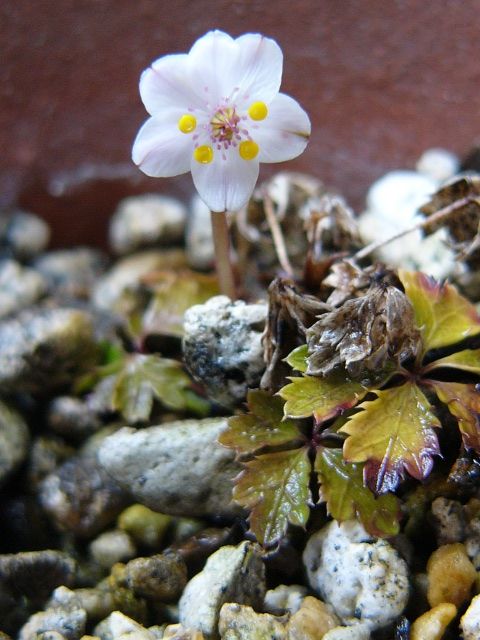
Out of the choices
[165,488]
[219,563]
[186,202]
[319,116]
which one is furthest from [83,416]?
[319,116]

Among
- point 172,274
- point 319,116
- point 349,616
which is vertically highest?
point 319,116

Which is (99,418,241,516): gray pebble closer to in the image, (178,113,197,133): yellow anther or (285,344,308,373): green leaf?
(285,344,308,373): green leaf

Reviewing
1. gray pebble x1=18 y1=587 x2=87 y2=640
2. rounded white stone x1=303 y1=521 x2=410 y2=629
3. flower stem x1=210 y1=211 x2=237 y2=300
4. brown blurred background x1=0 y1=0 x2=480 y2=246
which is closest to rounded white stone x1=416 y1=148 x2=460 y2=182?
brown blurred background x1=0 y1=0 x2=480 y2=246

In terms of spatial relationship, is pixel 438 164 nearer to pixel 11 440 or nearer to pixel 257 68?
pixel 257 68

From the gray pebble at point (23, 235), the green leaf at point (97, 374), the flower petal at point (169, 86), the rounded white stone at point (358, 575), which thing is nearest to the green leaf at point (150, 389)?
the green leaf at point (97, 374)

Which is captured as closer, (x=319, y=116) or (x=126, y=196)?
(x=319, y=116)

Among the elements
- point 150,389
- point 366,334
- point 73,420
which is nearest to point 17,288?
point 73,420

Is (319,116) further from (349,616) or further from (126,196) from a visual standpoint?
(349,616)

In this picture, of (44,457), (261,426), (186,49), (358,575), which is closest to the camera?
(358,575)

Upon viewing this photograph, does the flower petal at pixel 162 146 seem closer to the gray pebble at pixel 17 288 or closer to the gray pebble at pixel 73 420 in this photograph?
the gray pebble at pixel 73 420
